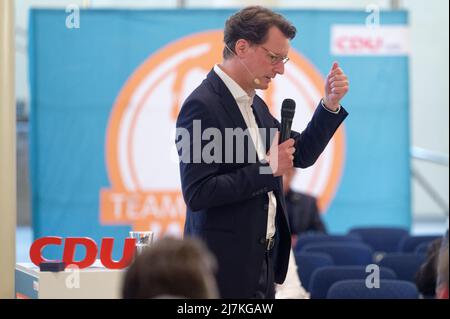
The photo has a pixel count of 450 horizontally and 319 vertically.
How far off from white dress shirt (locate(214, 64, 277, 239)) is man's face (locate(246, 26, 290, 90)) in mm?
53

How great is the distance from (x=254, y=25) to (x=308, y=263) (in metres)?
3.25

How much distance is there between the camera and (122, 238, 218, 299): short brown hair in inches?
60.9

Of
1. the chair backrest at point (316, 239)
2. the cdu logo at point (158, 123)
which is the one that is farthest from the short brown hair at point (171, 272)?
the cdu logo at point (158, 123)

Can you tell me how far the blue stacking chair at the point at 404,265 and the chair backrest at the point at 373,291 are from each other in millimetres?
1441

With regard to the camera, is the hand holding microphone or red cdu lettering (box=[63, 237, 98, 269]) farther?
red cdu lettering (box=[63, 237, 98, 269])

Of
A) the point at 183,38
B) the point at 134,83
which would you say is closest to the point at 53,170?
the point at 134,83

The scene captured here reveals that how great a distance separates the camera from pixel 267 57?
2820 mm

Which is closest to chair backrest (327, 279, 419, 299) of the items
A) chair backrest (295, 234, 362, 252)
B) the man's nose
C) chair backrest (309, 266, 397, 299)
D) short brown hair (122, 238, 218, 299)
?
chair backrest (309, 266, 397, 299)

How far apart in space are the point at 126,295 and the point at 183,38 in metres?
7.16

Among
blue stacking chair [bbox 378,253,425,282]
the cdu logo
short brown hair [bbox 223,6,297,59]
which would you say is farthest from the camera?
the cdu logo

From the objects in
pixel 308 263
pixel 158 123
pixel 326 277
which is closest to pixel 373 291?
pixel 326 277

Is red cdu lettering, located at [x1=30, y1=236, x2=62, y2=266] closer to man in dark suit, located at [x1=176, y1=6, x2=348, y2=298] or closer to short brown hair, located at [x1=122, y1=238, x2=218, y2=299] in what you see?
man in dark suit, located at [x1=176, y1=6, x2=348, y2=298]

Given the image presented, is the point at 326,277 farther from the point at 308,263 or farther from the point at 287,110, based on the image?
the point at 287,110
